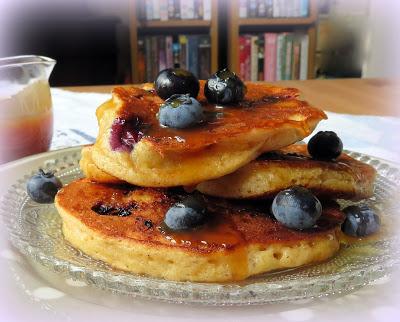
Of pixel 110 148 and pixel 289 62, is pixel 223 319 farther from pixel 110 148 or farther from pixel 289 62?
pixel 289 62

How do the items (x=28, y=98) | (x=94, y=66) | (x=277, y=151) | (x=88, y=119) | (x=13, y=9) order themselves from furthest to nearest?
1. (x=94, y=66)
2. (x=13, y=9)
3. (x=88, y=119)
4. (x=28, y=98)
5. (x=277, y=151)

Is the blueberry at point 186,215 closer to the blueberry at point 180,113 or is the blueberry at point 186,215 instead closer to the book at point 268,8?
the blueberry at point 180,113

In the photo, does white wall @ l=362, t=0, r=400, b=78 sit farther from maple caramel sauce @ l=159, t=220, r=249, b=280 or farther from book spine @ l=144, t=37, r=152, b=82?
maple caramel sauce @ l=159, t=220, r=249, b=280

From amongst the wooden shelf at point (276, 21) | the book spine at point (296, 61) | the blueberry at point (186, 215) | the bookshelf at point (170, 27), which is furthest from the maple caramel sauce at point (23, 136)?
the book spine at point (296, 61)

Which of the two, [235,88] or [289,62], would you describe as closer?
[235,88]

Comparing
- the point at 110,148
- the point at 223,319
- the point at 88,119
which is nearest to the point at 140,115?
the point at 110,148

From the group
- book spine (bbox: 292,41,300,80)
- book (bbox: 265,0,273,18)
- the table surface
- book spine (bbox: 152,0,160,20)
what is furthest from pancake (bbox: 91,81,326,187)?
book spine (bbox: 292,41,300,80)
